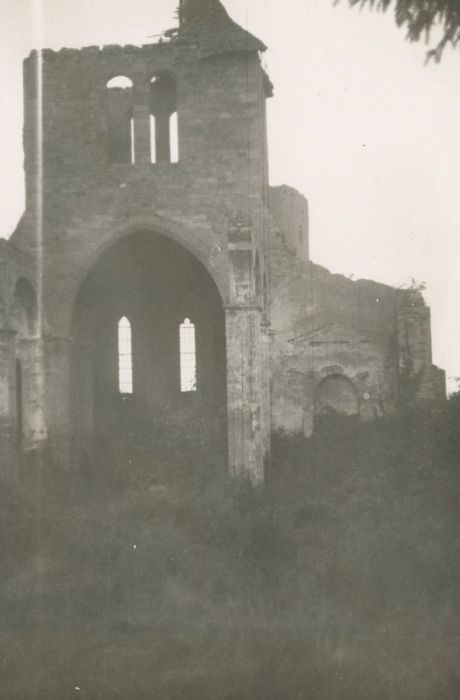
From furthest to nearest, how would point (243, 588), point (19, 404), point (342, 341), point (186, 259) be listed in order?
point (186, 259), point (342, 341), point (19, 404), point (243, 588)

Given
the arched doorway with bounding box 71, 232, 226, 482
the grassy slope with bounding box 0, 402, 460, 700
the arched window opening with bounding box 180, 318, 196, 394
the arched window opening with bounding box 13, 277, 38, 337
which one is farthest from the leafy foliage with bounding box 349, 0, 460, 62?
the arched window opening with bounding box 180, 318, 196, 394

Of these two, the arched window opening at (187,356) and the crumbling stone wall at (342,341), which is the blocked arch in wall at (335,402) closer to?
the crumbling stone wall at (342,341)

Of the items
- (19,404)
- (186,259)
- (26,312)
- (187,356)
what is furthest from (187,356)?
(19,404)

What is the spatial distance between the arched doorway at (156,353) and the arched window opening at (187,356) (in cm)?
3

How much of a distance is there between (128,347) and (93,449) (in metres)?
4.32

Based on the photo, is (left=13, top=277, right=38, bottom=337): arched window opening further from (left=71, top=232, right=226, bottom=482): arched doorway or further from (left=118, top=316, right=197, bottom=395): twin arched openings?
(left=118, top=316, right=197, bottom=395): twin arched openings

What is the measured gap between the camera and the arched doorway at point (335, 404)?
21.6 meters

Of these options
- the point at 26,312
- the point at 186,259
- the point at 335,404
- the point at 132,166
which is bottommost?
the point at 335,404

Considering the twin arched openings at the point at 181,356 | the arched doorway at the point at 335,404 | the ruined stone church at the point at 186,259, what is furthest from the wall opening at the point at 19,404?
the arched doorway at the point at 335,404

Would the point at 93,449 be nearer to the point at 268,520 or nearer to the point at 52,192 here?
the point at 52,192

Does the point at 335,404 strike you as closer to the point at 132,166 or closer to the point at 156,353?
the point at 156,353

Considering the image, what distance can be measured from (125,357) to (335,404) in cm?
701

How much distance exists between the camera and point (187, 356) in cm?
2567

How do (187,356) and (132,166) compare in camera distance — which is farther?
(187,356)
